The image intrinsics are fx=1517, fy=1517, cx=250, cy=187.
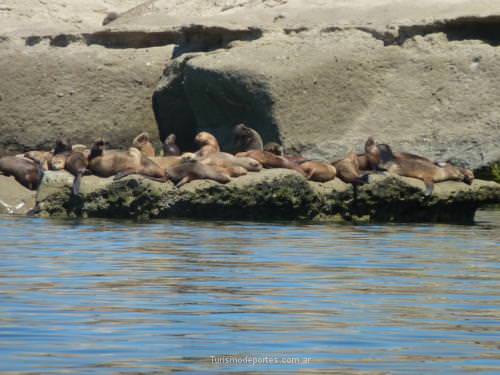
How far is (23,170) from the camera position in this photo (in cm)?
2259

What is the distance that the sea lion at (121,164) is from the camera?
2083cm

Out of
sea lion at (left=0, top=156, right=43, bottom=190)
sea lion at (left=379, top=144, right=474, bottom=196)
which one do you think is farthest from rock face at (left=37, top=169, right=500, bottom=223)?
sea lion at (left=0, top=156, right=43, bottom=190)

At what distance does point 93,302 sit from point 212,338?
1.77m

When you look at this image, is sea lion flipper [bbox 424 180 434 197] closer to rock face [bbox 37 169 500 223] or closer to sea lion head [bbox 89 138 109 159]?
rock face [bbox 37 169 500 223]

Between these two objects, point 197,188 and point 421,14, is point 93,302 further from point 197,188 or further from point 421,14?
point 421,14

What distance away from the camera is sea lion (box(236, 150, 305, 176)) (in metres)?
21.9

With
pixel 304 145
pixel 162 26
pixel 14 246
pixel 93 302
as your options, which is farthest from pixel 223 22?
pixel 93 302

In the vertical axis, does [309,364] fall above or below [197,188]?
above

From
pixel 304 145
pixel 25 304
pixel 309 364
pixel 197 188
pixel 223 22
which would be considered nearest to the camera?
pixel 309 364

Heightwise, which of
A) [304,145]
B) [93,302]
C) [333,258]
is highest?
[93,302]

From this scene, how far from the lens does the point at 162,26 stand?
99.1ft

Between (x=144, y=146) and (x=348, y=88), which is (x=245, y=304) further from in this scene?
(x=348, y=88)

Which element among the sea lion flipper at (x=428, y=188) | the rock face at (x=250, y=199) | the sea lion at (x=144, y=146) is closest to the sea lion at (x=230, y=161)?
the rock face at (x=250, y=199)

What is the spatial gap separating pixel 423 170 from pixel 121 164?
4290 millimetres
